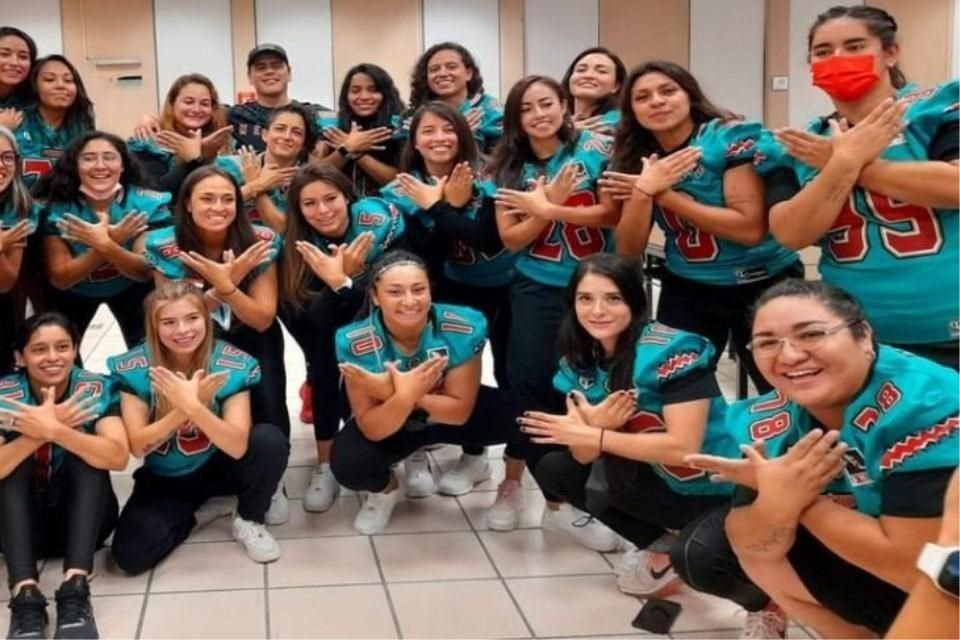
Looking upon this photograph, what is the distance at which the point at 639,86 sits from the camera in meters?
2.83

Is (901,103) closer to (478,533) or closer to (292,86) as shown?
(478,533)

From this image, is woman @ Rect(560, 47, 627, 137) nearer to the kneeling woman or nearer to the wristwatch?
the kneeling woman

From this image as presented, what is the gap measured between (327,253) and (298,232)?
0.12 meters

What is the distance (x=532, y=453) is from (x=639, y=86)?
1140 millimetres

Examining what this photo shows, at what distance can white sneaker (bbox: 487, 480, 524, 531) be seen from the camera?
3.22 meters

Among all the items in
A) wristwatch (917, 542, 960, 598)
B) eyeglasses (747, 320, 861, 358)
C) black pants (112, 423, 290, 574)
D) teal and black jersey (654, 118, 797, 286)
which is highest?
teal and black jersey (654, 118, 797, 286)

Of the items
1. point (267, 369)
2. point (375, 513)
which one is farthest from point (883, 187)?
point (267, 369)

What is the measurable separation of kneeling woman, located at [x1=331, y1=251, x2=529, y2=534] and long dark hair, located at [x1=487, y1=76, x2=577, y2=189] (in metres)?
0.43

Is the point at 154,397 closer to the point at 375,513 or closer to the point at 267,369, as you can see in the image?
the point at 267,369

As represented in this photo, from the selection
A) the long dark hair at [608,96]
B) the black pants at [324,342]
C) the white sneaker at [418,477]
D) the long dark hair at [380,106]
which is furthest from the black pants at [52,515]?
the long dark hair at [608,96]

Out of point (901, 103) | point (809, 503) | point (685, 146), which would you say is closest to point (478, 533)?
point (685, 146)

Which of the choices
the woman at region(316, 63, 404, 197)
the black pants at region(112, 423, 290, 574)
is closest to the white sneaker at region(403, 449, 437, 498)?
the black pants at region(112, 423, 290, 574)

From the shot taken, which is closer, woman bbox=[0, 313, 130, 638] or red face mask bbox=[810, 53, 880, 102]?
red face mask bbox=[810, 53, 880, 102]

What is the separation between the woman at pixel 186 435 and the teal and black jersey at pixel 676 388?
3.66ft
